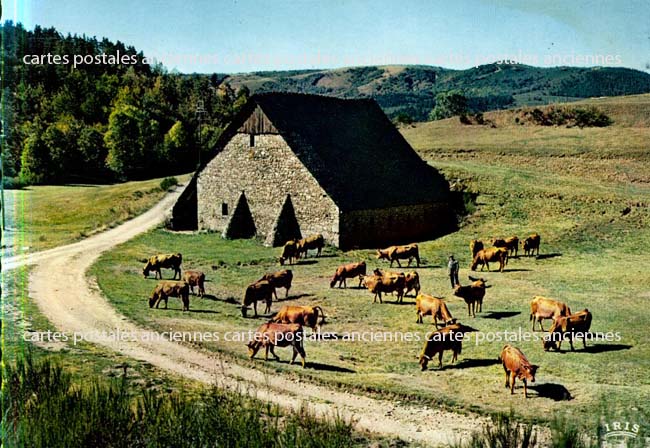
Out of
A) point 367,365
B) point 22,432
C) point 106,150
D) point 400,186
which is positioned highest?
point 106,150

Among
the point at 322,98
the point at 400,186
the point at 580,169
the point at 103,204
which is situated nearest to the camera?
the point at 400,186

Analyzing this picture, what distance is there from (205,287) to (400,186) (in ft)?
50.6

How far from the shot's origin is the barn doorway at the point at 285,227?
35.3 meters

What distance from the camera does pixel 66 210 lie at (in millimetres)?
48344

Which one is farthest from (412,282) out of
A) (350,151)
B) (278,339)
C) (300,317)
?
(350,151)

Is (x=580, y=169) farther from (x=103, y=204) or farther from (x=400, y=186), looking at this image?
(x=103, y=204)

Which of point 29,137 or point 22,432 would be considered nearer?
point 22,432

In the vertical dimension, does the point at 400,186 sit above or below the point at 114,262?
above

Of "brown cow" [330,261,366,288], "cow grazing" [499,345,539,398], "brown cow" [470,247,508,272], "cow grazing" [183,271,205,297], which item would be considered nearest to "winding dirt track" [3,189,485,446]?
"cow grazing" [499,345,539,398]

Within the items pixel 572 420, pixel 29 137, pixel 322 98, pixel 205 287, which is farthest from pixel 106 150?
pixel 572 420

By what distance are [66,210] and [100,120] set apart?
4359 centimetres

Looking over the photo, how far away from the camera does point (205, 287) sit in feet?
85.5

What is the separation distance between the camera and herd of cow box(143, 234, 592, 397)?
53.5 feet

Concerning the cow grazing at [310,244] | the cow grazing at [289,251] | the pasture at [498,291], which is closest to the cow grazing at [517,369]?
the pasture at [498,291]
